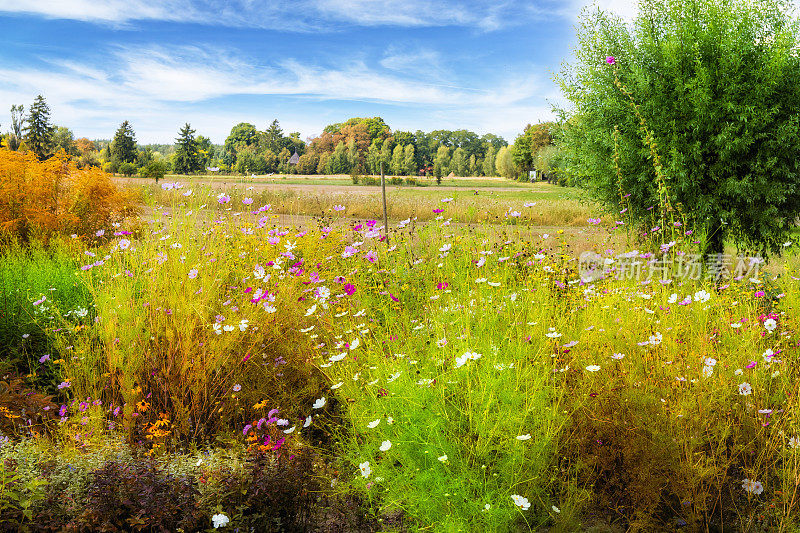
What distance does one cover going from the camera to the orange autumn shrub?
25.2 ft

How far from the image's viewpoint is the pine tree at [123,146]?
164ft

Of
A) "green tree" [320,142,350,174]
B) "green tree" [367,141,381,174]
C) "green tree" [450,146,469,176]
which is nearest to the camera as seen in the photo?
"green tree" [367,141,381,174]

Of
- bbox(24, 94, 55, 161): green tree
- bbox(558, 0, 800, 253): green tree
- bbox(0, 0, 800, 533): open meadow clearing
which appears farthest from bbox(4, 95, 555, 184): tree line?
bbox(0, 0, 800, 533): open meadow clearing

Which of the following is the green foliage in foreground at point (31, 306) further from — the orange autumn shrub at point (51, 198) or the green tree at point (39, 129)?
the green tree at point (39, 129)

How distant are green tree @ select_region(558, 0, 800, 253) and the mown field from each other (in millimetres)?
3891

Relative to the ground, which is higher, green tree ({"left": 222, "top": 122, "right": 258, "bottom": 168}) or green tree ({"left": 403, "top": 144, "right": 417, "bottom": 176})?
green tree ({"left": 222, "top": 122, "right": 258, "bottom": 168})

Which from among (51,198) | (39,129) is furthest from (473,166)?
(51,198)

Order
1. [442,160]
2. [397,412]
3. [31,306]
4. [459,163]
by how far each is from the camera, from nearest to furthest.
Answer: [397,412], [31,306], [442,160], [459,163]

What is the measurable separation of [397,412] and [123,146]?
182 ft

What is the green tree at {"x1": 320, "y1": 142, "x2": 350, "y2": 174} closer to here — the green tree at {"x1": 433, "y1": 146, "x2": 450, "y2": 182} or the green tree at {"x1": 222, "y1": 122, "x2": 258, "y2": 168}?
the green tree at {"x1": 433, "y1": 146, "x2": 450, "y2": 182}

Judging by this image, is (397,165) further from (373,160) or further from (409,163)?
(409,163)

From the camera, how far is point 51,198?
7984mm

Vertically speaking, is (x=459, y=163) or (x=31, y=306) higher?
(x=459, y=163)

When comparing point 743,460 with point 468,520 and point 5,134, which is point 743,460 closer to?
point 468,520
